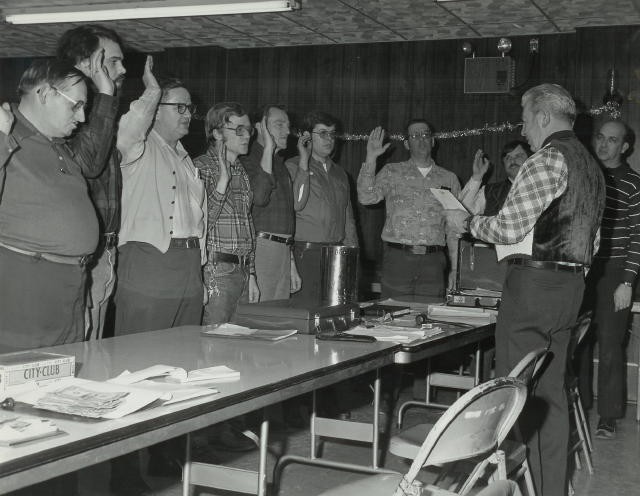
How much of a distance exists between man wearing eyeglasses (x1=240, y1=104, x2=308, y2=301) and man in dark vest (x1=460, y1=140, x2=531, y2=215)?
1.57 metres

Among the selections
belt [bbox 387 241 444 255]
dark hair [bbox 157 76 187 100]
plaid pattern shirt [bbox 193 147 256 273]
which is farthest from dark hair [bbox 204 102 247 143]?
belt [bbox 387 241 444 255]

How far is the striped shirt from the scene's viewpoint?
4973 mm

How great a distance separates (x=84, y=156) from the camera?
125 inches

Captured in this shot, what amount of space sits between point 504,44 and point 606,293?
7.47ft

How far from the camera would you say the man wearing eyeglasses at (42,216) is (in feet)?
8.91

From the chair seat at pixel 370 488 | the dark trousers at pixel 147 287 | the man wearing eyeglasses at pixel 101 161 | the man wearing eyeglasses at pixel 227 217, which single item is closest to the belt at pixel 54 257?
the man wearing eyeglasses at pixel 101 161

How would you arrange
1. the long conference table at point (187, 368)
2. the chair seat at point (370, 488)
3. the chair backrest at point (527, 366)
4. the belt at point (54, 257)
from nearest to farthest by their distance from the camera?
the long conference table at point (187, 368) → the chair seat at point (370, 488) → the chair backrest at point (527, 366) → the belt at point (54, 257)

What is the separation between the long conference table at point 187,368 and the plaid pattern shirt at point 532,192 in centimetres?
49

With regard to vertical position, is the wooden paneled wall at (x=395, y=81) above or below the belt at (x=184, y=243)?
above

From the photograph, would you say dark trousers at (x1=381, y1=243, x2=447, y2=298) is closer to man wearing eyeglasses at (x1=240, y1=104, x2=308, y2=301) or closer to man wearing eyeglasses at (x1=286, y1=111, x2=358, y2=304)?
man wearing eyeglasses at (x1=286, y1=111, x2=358, y2=304)

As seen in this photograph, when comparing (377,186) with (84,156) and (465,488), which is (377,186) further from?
(465,488)

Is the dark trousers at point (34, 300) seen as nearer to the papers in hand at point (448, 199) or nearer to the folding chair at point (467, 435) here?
the folding chair at point (467, 435)

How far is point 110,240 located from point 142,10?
9.23 ft

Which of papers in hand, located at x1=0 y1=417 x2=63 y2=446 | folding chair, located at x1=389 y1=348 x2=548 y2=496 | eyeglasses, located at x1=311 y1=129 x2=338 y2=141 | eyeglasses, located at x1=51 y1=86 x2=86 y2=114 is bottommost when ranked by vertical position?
folding chair, located at x1=389 y1=348 x2=548 y2=496
